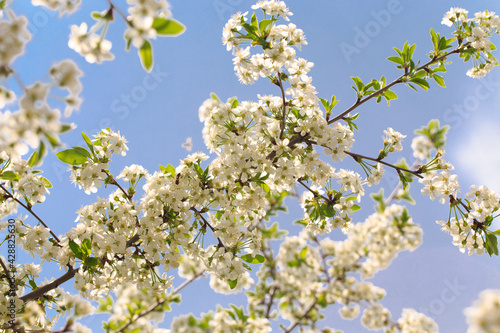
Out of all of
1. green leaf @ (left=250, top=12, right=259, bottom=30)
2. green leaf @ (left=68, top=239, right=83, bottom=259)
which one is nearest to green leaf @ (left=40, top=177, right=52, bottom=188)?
green leaf @ (left=68, top=239, right=83, bottom=259)

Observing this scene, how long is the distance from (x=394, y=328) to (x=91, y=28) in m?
8.27

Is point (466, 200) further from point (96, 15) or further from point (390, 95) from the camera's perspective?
point (96, 15)

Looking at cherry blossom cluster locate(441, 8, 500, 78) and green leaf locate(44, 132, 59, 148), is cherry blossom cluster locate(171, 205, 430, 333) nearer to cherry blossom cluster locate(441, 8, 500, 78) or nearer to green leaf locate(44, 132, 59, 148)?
cherry blossom cluster locate(441, 8, 500, 78)

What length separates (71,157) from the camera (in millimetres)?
3111

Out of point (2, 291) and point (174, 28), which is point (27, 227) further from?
point (174, 28)

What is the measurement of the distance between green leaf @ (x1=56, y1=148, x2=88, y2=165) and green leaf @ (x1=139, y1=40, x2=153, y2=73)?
2110 mm

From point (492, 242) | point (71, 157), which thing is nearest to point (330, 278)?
point (492, 242)

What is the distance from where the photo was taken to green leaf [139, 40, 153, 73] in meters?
1.38

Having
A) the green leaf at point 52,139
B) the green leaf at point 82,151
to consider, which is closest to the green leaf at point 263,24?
the green leaf at point 82,151

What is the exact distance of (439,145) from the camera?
3.39m

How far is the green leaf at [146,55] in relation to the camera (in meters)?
1.38

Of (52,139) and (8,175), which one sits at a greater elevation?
(8,175)

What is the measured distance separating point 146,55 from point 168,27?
151 mm

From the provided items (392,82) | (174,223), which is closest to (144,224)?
(174,223)
